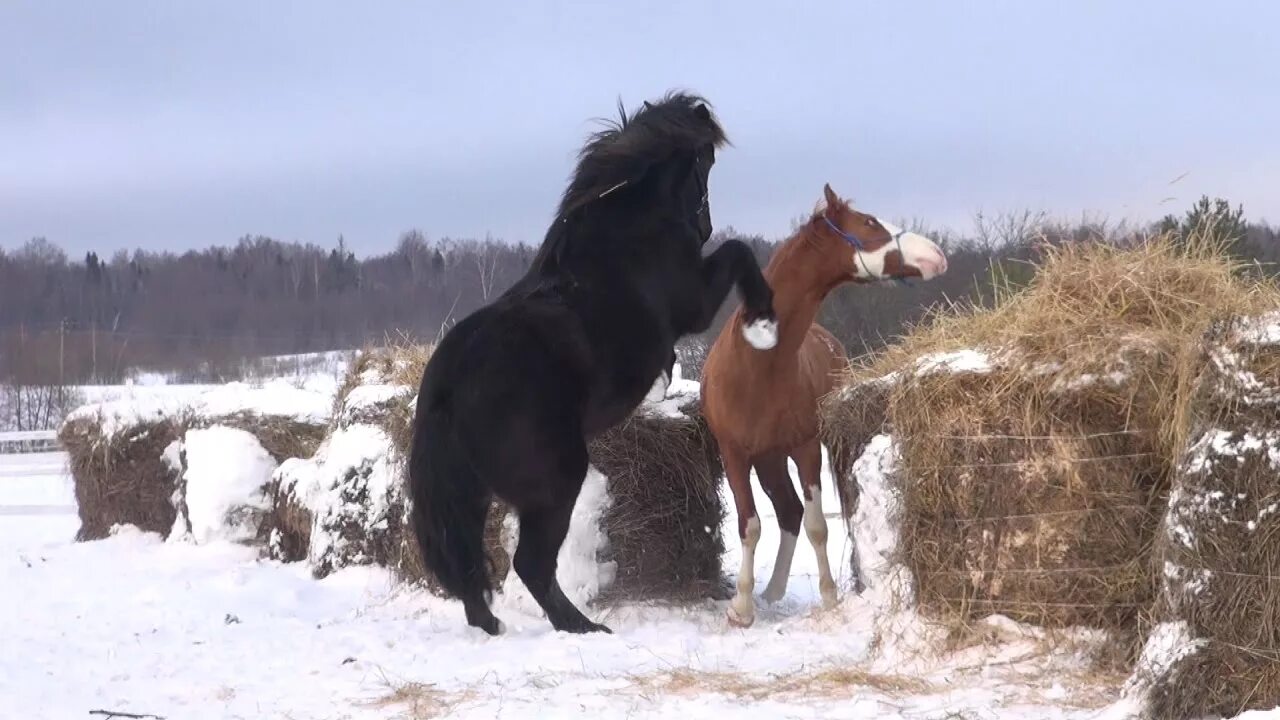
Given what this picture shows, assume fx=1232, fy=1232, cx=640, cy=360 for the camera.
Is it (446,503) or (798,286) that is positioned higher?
(798,286)

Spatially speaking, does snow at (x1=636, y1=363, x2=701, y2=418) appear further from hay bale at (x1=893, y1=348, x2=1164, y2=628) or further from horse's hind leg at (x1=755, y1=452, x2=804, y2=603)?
hay bale at (x1=893, y1=348, x2=1164, y2=628)

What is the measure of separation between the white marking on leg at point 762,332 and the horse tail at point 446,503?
1.65 metres

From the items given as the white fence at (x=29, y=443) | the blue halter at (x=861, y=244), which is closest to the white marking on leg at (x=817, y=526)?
the blue halter at (x=861, y=244)

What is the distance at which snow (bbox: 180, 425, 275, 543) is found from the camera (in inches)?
396

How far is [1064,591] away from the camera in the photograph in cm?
468

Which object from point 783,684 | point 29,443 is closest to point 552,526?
point 783,684

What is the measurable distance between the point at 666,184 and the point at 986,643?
278 cm

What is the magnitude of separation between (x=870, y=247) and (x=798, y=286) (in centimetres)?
44

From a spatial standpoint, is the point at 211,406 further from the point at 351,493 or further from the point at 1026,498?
the point at 1026,498

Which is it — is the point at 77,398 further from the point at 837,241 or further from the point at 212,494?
the point at 837,241

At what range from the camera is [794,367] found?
6863 mm

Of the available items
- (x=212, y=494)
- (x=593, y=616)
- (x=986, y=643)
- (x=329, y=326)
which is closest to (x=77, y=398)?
(x=329, y=326)

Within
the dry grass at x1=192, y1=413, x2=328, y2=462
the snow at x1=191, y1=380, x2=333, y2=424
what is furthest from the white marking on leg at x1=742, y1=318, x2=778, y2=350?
the snow at x1=191, y1=380, x2=333, y2=424

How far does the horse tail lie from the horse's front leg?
136 cm
